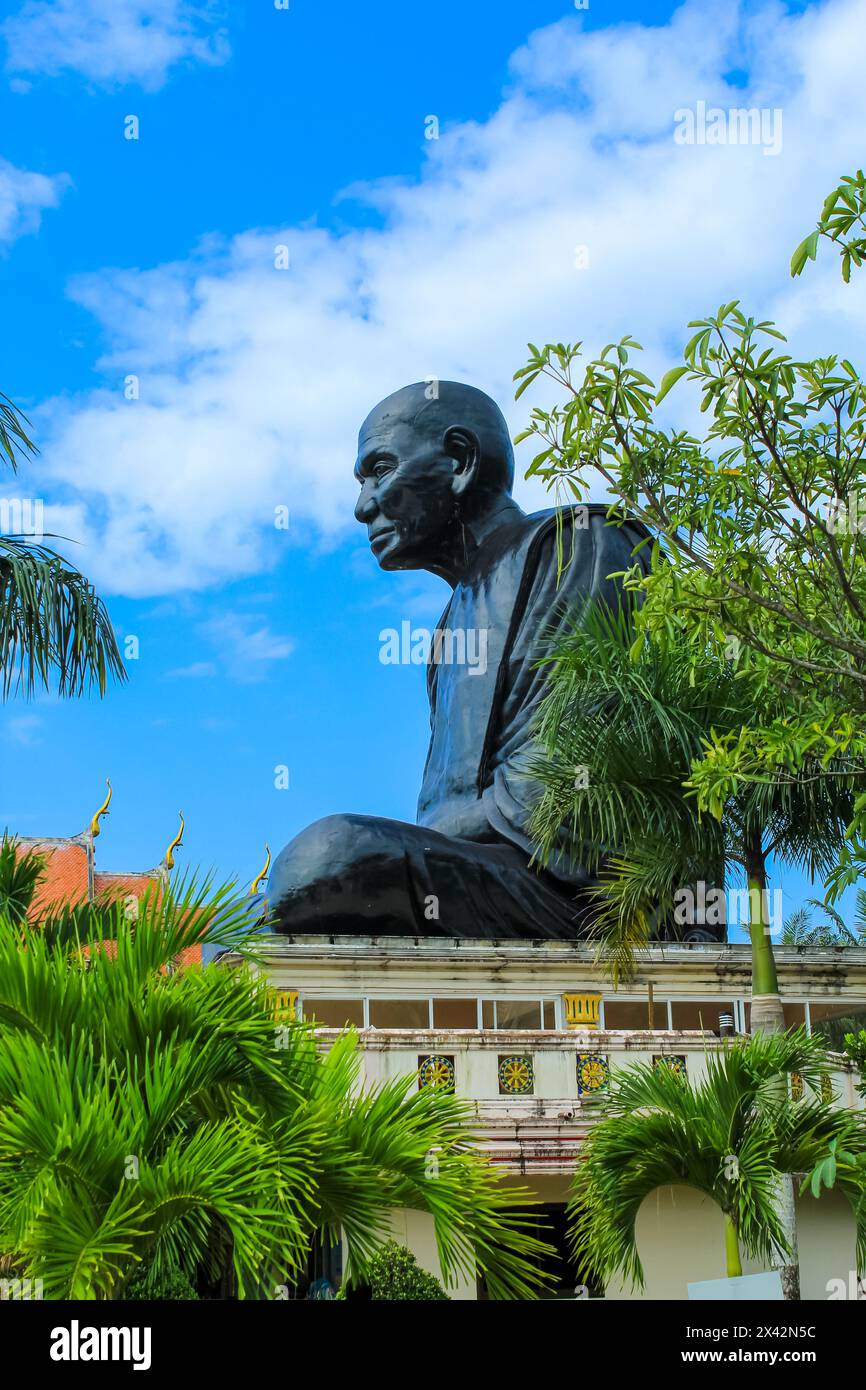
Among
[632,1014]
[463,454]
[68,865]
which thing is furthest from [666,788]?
[68,865]

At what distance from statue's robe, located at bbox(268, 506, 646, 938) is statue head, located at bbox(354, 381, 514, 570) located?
2.20 ft

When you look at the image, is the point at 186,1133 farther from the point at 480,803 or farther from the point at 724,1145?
the point at 480,803

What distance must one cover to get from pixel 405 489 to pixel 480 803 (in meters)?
4.73

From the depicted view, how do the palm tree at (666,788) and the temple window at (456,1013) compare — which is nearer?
the palm tree at (666,788)

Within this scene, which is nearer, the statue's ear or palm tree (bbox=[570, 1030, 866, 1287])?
palm tree (bbox=[570, 1030, 866, 1287])

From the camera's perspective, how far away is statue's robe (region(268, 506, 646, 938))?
19.7 meters

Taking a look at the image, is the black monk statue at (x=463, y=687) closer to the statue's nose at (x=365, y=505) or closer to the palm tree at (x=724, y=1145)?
the statue's nose at (x=365, y=505)

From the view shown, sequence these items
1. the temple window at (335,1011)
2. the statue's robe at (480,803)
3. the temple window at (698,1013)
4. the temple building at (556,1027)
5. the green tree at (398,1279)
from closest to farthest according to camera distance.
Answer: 1. the green tree at (398,1279)
2. the temple building at (556,1027)
3. the temple window at (335,1011)
4. the temple window at (698,1013)
5. the statue's robe at (480,803)

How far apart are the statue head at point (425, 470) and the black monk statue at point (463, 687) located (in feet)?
0.07

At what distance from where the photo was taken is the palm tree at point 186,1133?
7.60m

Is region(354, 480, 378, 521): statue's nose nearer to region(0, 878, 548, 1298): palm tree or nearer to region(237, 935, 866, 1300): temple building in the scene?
region(237, 935, 866, 1300): temple building

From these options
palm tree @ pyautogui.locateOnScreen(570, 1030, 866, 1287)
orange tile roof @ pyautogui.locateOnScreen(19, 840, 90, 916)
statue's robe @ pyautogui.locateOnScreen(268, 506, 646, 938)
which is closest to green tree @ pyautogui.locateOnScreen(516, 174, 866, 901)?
palm tree @ pyautogui.locateOnScreen(570, 1030, 866, 1287)

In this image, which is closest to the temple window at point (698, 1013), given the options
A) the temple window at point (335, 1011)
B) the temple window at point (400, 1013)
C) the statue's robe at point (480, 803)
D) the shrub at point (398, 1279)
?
the statue's robe at point (480, 803)
